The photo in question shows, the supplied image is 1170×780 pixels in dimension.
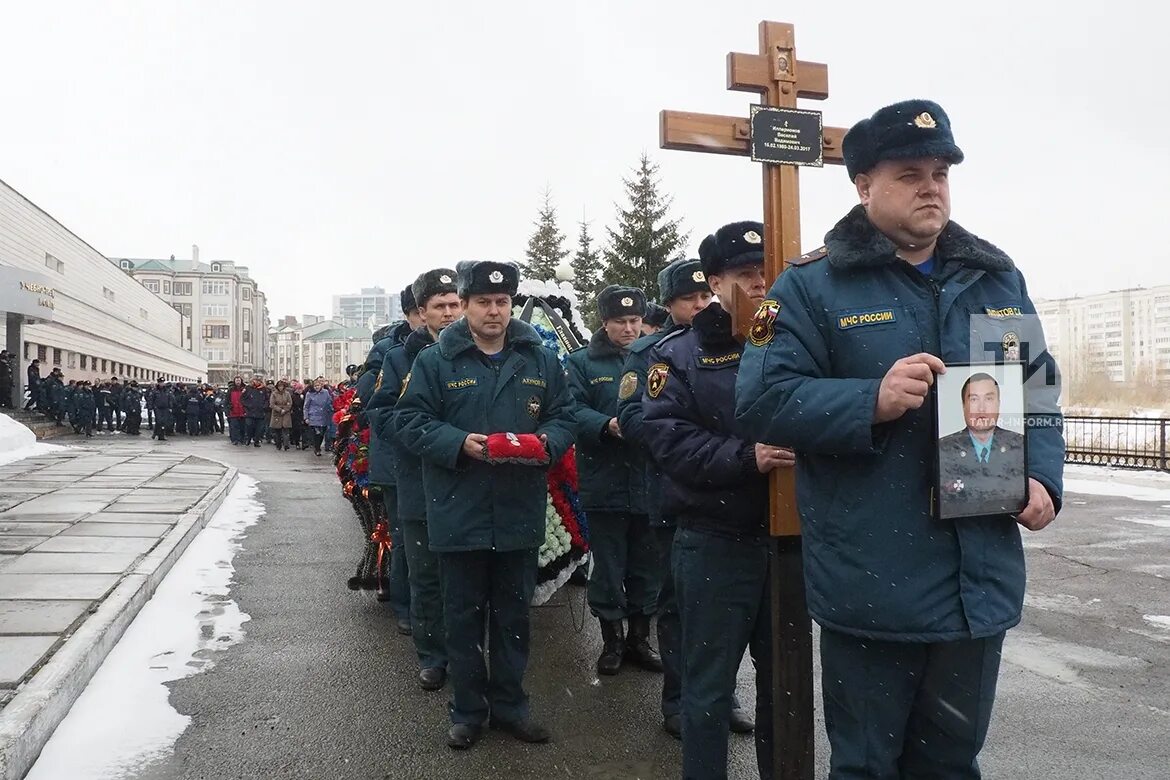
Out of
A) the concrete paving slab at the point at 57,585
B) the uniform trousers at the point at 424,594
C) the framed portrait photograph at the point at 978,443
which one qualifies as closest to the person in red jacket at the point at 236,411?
the concrete paving slab at the point at 57,585

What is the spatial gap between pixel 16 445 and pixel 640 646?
54.0ft

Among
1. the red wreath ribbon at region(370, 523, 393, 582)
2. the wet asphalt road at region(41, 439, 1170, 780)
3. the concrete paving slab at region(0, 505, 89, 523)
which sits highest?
the red wreath ribbon at region(370, 523, 393, 582)

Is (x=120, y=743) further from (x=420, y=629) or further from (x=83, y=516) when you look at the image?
(x=83, y=516)

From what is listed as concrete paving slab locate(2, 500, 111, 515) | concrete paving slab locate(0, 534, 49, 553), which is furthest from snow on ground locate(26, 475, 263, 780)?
concrete paving slab locate(2, 500, 111, 515)

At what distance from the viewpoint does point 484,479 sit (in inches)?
149

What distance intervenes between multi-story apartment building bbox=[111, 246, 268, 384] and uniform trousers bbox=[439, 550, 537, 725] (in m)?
112

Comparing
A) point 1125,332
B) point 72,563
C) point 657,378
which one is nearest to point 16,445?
point 72,563

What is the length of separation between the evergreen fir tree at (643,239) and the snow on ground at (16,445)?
1508 cm

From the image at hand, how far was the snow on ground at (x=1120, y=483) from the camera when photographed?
1228 centimetres

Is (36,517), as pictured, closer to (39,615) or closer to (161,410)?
(39,615)

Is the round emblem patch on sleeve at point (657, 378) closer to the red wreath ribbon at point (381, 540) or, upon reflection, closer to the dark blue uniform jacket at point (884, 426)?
the dark blue uniform jacket at point (884, 426)

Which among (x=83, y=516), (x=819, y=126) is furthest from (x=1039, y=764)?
(x=83, y=516)

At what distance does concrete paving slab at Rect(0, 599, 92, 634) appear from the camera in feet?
15.0

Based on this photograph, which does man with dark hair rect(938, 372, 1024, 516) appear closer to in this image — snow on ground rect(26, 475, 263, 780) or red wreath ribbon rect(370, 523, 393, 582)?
snow on ground rect(26, 475, 263, 780)
